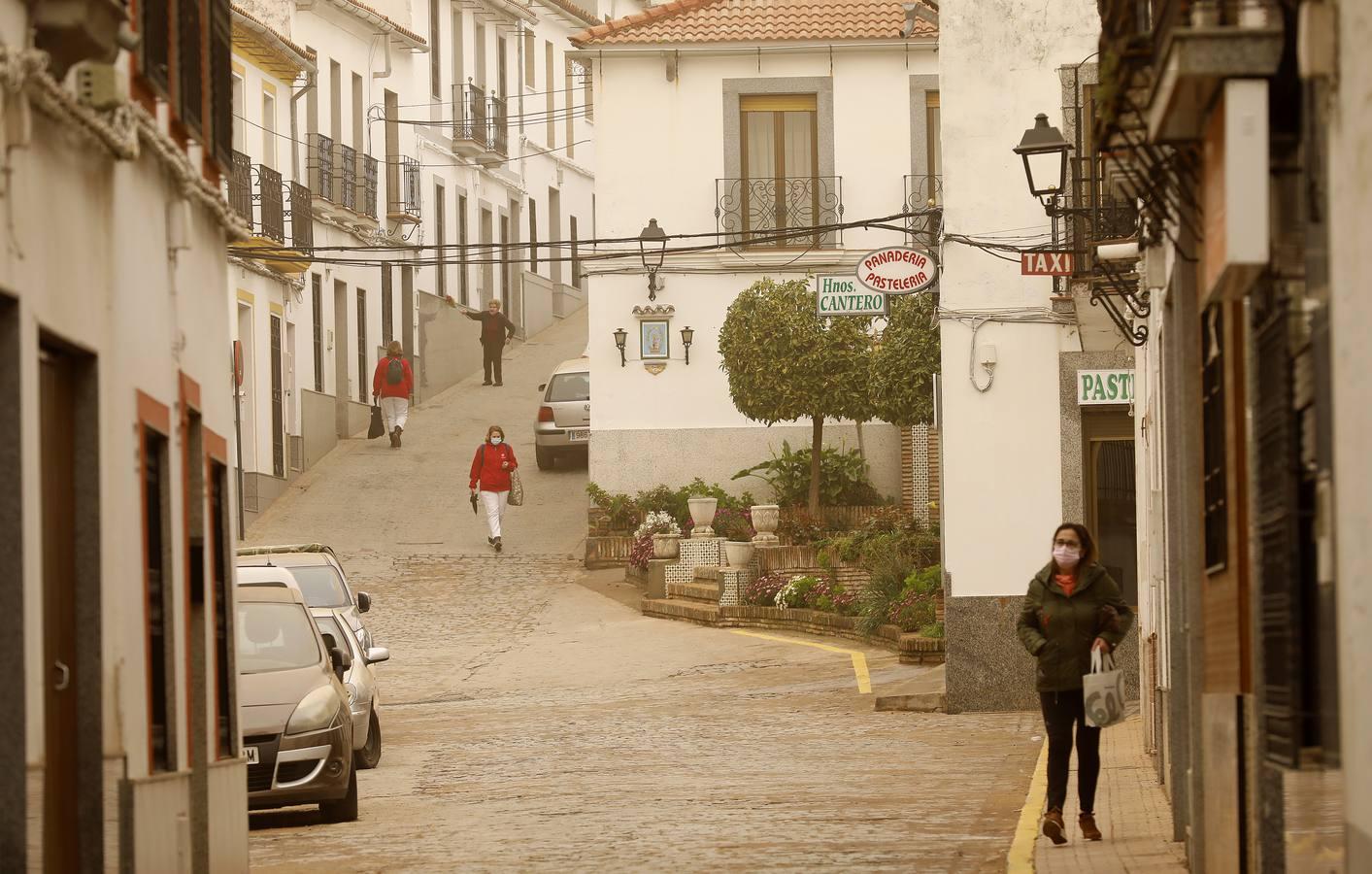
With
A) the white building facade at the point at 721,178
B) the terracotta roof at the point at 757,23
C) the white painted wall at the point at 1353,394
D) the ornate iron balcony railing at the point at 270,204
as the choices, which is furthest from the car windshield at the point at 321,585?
the ornate iron balcony railing at the point at 270,204

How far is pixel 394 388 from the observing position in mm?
42438

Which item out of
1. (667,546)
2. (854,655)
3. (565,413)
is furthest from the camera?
(565,413)

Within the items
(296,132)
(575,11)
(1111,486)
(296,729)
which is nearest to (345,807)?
(296,729)

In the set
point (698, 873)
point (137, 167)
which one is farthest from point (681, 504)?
point (137, 167)

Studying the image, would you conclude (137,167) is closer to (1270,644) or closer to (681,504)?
(1270,644)

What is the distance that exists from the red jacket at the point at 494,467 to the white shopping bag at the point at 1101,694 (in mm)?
22095

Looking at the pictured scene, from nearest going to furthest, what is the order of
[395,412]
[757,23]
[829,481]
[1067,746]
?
1. [1067,746]
2. [829,481]
3. [757,23]
4. [395,412]

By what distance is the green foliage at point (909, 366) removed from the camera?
29.4 metres

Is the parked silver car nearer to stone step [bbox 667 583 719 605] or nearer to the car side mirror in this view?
the car side mirror

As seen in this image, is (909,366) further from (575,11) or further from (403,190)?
(575,11)

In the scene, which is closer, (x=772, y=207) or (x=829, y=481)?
(x=829, y=481)

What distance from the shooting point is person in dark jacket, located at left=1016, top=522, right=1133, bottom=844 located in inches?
496

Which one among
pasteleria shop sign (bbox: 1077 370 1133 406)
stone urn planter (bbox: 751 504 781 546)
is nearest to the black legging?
pasteleria shop sign (bbox: 1077 370 1133 406)

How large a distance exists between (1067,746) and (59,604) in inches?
251
